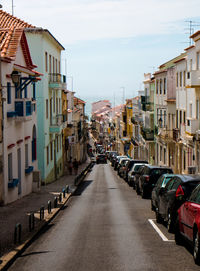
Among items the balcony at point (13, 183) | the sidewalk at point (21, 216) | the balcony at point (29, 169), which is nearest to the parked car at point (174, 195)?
the sidewalk at point (21, 216)

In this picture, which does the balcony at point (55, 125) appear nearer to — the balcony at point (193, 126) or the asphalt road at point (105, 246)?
the balcony at point (193, 126)

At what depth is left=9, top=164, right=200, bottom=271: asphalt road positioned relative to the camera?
1037cm

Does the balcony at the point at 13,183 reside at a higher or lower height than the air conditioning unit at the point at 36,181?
higher

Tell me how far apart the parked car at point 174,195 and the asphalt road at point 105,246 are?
0.48 metres

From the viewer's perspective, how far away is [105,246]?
12.3 m

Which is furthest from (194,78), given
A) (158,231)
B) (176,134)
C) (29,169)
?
(158,231)

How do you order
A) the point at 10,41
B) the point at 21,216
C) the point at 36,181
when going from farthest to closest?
the point at 36,181, the point at 10,41, the point at 21,216

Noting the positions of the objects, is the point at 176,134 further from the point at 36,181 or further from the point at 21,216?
the point at 21,216

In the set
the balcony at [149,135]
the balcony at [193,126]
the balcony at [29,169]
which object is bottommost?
the balcony at [29,169]

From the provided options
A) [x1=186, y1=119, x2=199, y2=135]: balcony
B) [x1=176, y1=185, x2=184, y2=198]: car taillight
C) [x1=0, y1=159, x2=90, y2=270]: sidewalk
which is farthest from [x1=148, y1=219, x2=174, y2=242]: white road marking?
[x1=186, y1=119, x2=199, y2=135]: balcony

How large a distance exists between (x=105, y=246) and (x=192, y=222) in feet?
8.88

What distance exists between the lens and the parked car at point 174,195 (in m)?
13.3

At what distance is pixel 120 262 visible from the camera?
10.5 m

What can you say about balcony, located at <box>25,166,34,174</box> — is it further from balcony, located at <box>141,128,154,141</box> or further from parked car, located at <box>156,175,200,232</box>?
balcony, located at <box>141,128,154,141</box>
